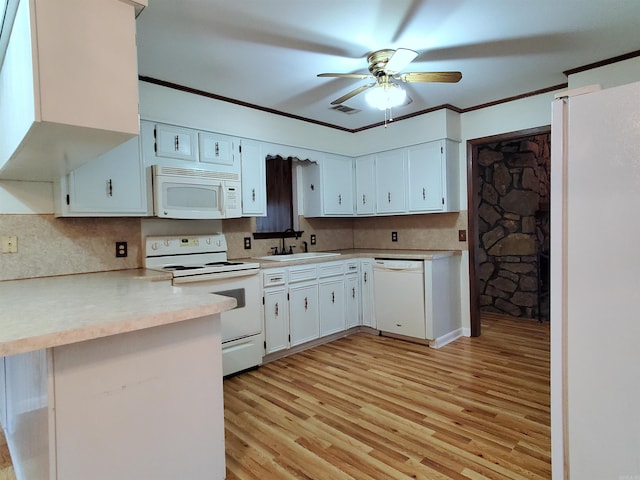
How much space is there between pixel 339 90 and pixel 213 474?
288 cm

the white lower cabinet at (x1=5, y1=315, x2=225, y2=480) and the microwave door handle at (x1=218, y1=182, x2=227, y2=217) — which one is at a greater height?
the microwave door handle at (x1=218, y1=182, x2=227, y2=217)

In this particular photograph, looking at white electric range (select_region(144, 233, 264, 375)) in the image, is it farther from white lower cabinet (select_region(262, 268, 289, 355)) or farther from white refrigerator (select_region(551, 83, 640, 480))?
white refrigerator (select_region(551, 83, 640, 480))

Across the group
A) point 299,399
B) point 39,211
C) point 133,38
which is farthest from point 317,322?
point 133,38

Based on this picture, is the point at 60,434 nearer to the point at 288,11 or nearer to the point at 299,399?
the point at 299,399

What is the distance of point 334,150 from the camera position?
431 cm

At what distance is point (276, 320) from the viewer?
3.27 meters

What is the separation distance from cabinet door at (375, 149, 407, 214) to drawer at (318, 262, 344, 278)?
2.95 ft

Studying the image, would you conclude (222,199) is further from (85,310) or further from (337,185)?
(85,310)

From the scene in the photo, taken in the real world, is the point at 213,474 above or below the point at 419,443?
above

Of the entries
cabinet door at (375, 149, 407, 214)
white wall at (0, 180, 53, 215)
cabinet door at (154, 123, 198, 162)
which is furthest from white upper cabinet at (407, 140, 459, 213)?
white wall at (0, 180, 53, 215)

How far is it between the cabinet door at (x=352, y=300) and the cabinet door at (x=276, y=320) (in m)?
0.81

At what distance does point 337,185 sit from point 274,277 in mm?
1556

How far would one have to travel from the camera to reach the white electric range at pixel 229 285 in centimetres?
281

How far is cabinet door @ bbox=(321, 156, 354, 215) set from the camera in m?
4.19
